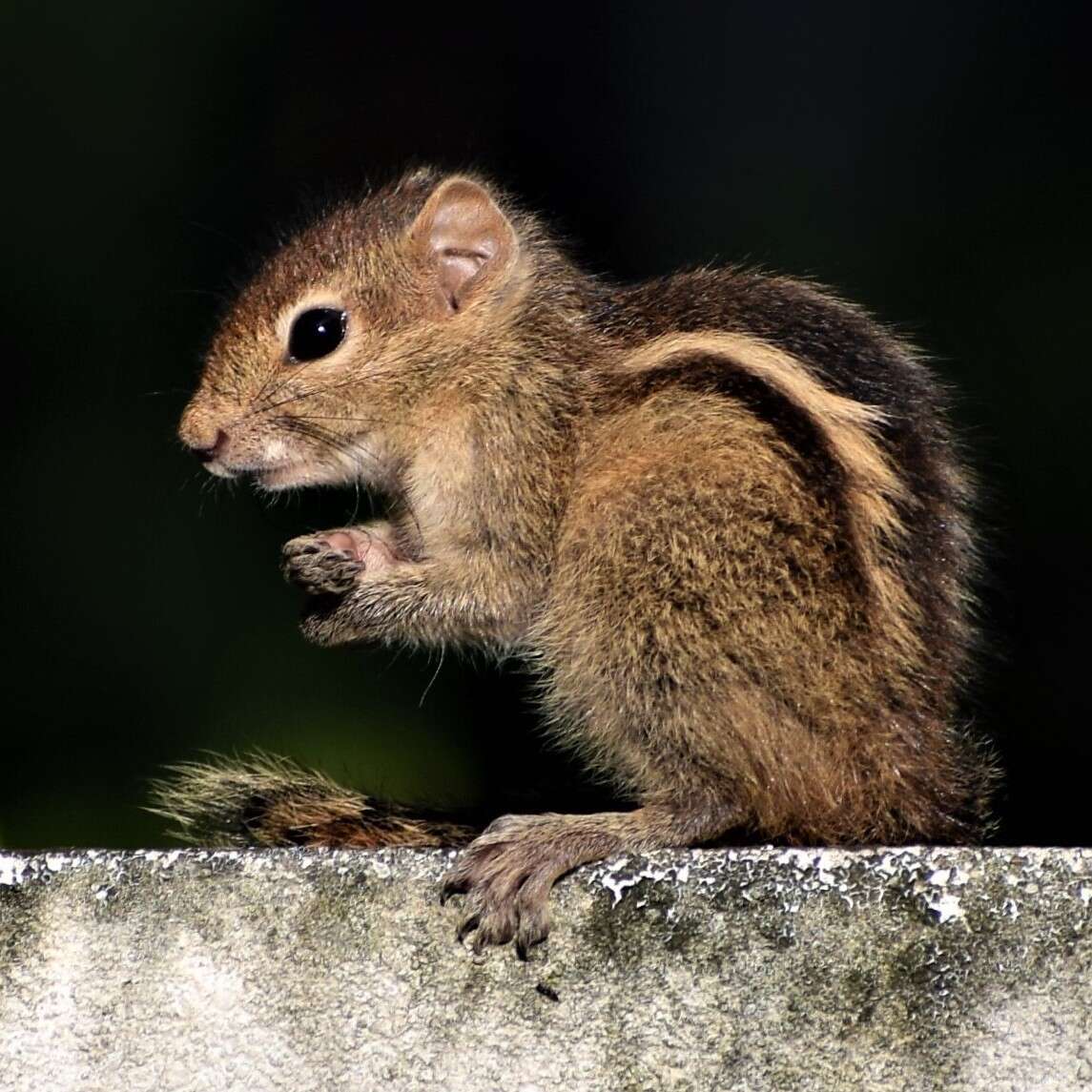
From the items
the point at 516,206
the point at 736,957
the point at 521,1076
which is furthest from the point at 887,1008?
the point at 516,206

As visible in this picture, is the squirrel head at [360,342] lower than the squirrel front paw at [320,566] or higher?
higher

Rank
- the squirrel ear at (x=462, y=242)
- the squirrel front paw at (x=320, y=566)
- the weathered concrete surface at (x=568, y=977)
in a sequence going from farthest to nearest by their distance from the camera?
1. the squirrel ear at (x=462, y=242)
2. the squirrel front paw at (x=320, y=566)
3. the weathered concrete surface at (x=568, y=977)

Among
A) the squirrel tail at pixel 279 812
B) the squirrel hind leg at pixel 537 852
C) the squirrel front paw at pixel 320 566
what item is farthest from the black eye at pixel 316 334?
the squirrel hind leg at pixel 537 852

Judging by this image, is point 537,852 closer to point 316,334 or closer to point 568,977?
point 568,977

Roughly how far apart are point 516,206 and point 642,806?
1167 mm

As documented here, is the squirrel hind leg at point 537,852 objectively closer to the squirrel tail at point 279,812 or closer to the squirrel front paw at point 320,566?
the squirrel tail at point 279,812

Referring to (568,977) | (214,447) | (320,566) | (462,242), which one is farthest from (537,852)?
(462,242)

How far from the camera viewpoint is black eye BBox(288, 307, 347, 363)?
2.83 metres

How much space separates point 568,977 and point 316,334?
4.14ft

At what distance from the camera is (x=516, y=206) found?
314 cm

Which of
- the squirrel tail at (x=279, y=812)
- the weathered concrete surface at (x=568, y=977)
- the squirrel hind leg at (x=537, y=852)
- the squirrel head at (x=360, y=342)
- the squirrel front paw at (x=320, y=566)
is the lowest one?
the weathered concrete surface at (x=568, y=977)

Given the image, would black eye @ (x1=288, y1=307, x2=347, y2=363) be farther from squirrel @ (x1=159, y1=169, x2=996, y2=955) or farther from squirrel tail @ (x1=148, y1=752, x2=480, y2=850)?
squirrel tail @ (x1=148, y1=752, x2=480, y2=850)

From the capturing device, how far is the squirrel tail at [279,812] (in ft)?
8.53

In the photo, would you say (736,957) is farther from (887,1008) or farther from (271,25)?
(271,25)
